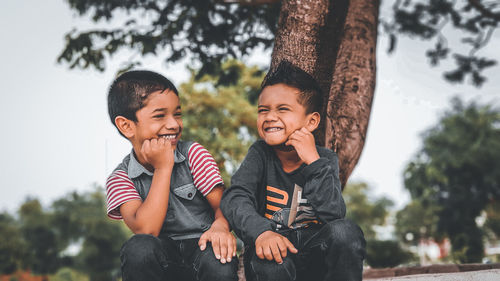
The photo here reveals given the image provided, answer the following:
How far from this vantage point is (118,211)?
227 cm

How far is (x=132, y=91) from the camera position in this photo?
230cm

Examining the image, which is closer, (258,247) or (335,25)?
(258,247)

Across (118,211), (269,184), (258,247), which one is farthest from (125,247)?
(269,184)

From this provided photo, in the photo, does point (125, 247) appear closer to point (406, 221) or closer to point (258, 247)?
point (258, 247)

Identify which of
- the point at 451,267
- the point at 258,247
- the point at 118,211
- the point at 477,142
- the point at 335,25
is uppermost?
the point at 477,142

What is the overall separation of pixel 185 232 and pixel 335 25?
5.88 ft

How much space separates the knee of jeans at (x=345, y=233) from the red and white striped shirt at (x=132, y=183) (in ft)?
2.25

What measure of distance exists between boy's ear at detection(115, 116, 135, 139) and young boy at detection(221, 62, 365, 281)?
25.7 inches

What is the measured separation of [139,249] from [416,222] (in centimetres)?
3036

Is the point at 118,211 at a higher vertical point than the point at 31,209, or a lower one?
lower

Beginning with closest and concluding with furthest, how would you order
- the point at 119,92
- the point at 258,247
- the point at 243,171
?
the point at 258,247 → the point at 243,171 → the point at 119,92

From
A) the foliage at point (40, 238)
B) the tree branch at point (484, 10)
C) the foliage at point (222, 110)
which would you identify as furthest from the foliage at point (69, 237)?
the tree branch at point (484, 10)

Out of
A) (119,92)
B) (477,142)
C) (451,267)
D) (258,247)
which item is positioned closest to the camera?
(258,247)

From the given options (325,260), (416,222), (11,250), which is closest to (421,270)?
(325,260)
